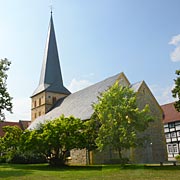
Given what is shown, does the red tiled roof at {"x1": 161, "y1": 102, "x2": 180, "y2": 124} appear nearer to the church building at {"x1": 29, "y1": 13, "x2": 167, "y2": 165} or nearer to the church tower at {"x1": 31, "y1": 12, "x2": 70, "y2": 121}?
the church building at {"x1": 29, "y1": 13, "x2": 167, "y2": 165}

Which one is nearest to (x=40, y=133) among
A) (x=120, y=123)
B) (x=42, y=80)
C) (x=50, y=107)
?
(x=120, y=123)

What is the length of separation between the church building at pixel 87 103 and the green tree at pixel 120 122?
14.0 ft

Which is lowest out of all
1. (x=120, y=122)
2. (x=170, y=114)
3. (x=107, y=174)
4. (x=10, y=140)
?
(x=107, y=174)

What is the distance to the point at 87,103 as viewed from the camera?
108 ft

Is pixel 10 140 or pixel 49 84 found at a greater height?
pixel 49 84

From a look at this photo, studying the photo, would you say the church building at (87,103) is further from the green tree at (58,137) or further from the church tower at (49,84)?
the green tree at (58,137)

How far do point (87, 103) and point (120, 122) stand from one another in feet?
41.0

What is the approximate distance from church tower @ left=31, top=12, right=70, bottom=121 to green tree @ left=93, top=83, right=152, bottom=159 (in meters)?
27.7

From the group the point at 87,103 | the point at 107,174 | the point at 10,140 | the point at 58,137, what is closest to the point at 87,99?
the point at 87,103

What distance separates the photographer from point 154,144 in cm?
3028

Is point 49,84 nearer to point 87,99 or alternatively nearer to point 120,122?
point 87,99

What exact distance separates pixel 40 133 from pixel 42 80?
2645 cm

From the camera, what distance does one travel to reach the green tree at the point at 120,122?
20422 mm

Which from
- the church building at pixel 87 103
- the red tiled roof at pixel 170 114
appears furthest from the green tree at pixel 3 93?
the red tiled roof at pixel 170 114
